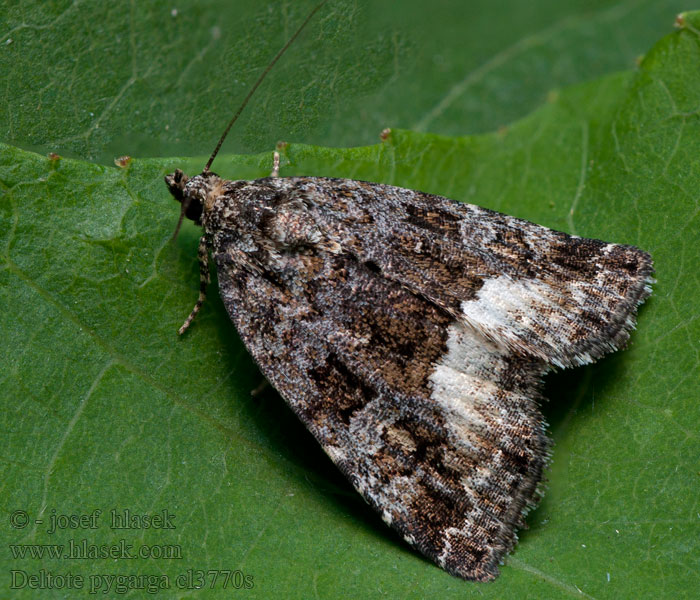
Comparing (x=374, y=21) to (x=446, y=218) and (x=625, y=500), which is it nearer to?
(x=446, y=218)

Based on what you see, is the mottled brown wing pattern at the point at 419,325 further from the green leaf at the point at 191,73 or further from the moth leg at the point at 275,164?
the green leaf at the point at 191,73

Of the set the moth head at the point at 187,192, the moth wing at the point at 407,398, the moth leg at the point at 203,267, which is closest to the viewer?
the moth wing at the point at 407,398

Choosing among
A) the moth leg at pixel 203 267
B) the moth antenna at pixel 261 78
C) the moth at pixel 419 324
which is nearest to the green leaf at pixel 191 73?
the moth antenna at pixel 261 78

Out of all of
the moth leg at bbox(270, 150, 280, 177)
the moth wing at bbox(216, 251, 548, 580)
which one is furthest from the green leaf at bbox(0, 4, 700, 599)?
the moth wing at bbox(216, 251, 548, 580)

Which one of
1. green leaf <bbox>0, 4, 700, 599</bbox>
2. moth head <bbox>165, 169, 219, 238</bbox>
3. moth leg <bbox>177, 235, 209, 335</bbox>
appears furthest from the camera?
moth leg <bbox>177, 235, 209, 335</bbox>

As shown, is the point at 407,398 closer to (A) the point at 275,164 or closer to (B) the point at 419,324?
(B) the point at 419,324

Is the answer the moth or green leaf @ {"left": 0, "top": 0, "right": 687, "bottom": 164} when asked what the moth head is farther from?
green leaf @ {"left": 0, "top": 0, "right": 687, "bottom": 164}

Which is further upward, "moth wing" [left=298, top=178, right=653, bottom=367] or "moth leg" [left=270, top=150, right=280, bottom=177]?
"moth leg" [left=270, top=150, right=280, bottom=177]

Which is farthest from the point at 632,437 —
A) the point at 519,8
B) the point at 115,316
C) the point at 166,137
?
the point at 519,8
